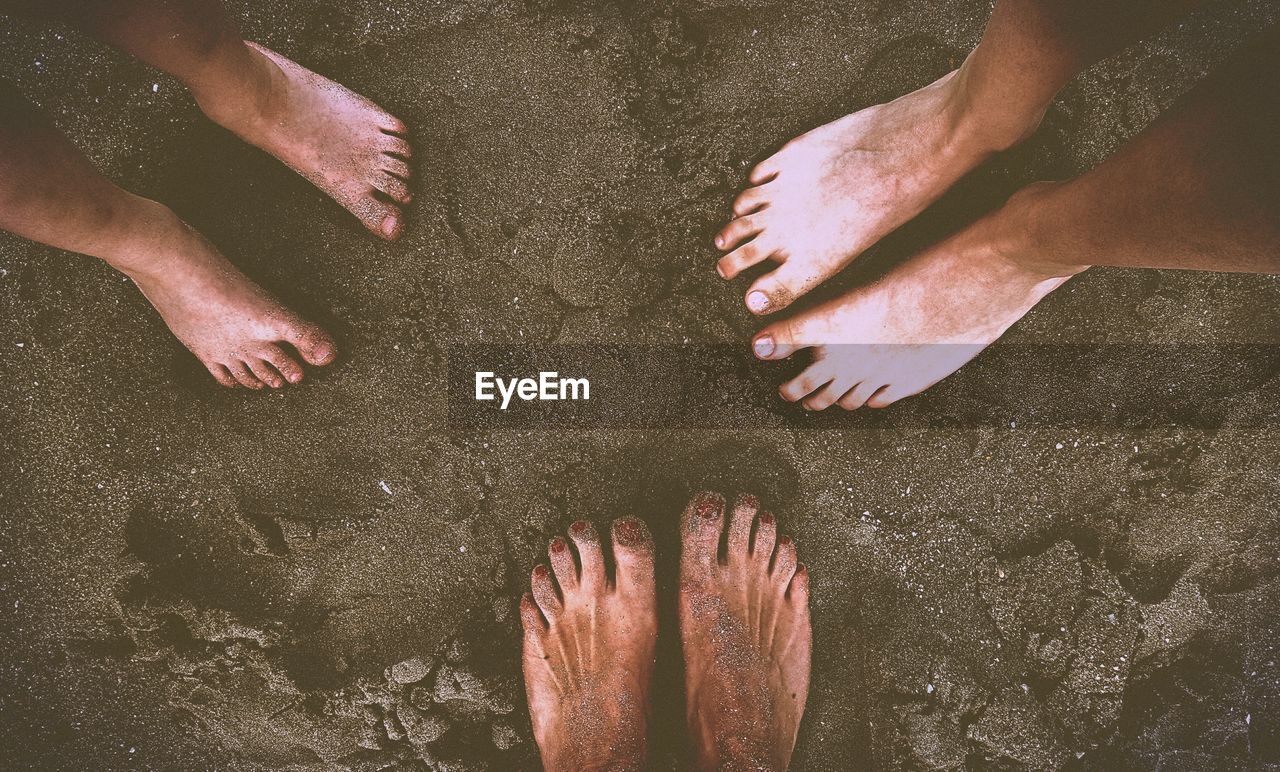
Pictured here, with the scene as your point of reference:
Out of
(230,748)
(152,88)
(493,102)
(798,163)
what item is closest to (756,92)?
(798,163)

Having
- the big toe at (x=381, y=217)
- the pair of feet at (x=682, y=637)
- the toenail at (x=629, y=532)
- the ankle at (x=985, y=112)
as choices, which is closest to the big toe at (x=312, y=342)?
the big toe at (x=381, y=217)

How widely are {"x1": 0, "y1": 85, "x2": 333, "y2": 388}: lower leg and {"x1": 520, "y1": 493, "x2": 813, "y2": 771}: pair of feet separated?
86cm

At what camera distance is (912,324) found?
1.68 meters

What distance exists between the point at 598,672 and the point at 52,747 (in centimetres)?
142

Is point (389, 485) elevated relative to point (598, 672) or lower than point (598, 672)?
elevated

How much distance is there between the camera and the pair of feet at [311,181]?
1633mm

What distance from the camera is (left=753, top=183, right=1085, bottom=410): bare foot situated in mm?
→ 1587

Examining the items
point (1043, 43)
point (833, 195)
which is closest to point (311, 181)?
point (833, 195)

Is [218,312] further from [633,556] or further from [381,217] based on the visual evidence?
[633,556]

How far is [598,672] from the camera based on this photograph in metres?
1.79

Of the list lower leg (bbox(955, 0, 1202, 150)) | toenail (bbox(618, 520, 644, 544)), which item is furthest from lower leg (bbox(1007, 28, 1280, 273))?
toenail (bbox(618, 520, 644, 544))

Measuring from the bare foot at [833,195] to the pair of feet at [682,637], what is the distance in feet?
1.95

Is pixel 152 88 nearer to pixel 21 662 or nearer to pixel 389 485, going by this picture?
pixel 389 485
